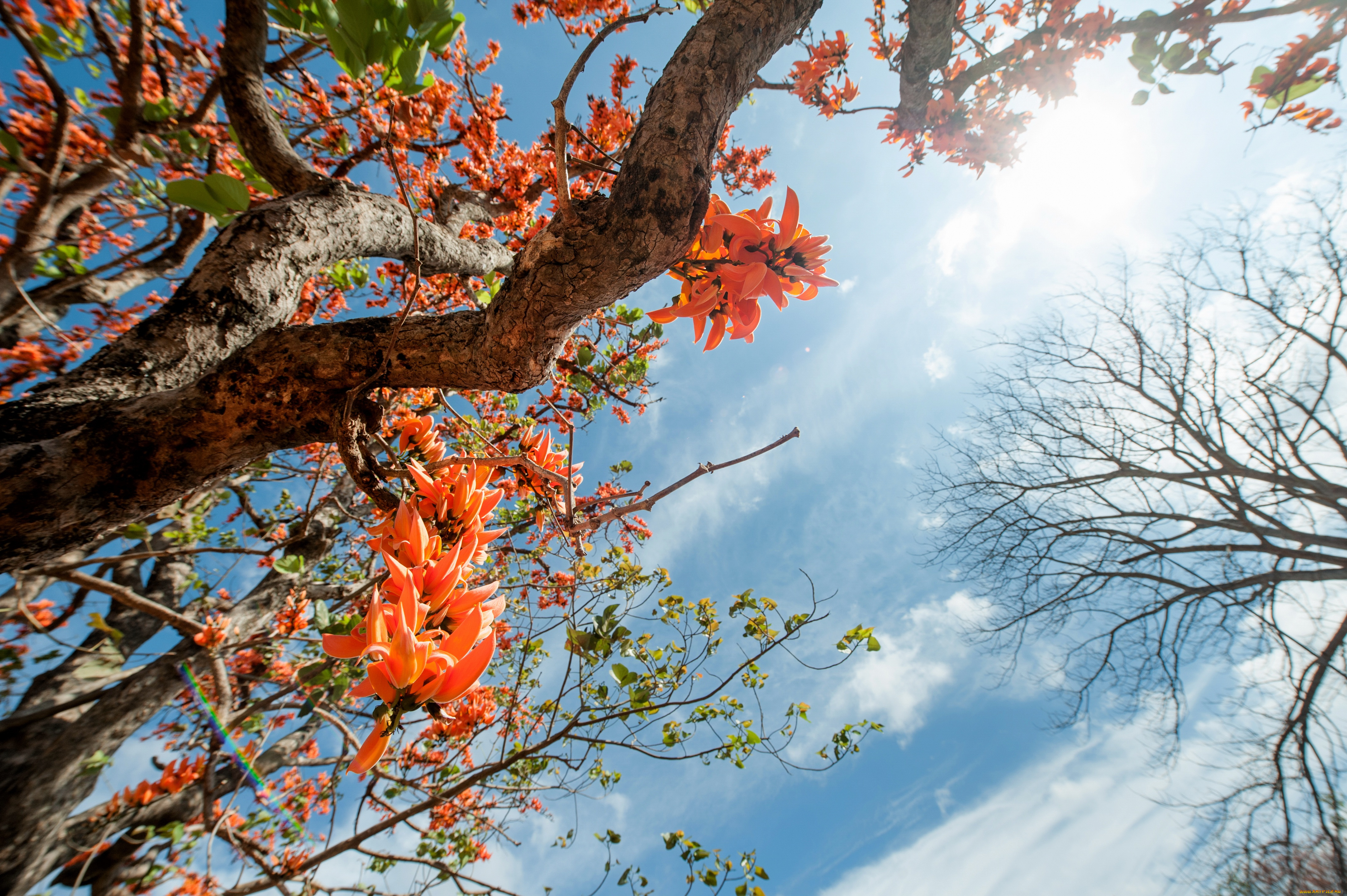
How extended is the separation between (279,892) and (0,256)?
318 centimetres

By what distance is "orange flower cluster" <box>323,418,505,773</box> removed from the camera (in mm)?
627

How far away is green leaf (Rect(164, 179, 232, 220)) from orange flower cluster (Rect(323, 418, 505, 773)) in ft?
2.72

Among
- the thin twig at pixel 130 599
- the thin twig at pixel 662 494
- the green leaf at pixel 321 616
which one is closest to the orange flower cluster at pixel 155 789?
the thin twig at pixel 130 599

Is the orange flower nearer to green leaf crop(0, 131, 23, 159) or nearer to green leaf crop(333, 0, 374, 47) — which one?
green leaf crop(333, 0, 374, 47)

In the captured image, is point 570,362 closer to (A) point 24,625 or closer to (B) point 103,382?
(B) point 103,382

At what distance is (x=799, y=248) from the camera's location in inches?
36.6

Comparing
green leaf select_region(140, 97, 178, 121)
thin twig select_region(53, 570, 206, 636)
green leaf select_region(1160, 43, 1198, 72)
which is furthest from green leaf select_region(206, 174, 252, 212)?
green leaf select_region(1160, 43, 1198, 72)

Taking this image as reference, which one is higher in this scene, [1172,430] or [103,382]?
[103,382]

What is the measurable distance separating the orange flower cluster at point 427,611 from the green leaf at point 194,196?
2.72 ft

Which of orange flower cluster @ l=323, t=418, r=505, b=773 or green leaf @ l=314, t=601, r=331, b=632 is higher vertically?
green leaf @ l=314, t=601, r=331, b=632

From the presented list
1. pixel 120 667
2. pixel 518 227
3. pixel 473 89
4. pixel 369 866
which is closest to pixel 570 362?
pixel 473 89

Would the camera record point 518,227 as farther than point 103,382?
Yes

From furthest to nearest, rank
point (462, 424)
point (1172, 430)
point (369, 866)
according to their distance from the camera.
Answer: point (1172, 430) → point (369, 866) → point (462, 424)

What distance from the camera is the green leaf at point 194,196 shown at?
3.49 feet
